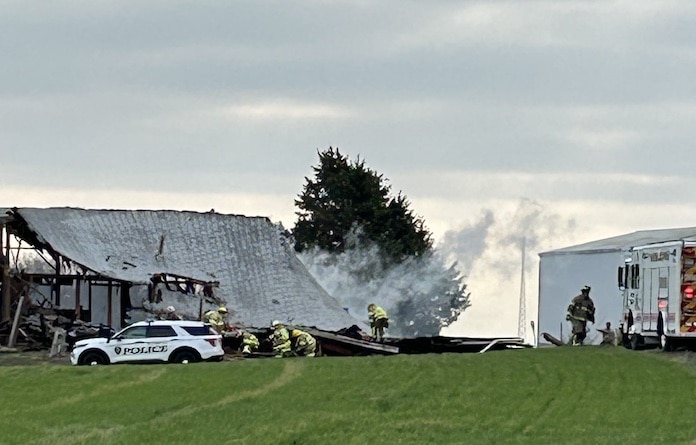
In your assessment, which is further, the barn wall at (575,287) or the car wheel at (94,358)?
the barn wall at (575,287)

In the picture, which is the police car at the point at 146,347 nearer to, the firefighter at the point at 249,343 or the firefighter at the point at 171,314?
the firefighter at the point at 249,343

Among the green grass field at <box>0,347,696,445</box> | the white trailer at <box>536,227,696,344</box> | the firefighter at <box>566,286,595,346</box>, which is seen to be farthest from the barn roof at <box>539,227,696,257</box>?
the green grass field at <box>0,347,696,445</box>

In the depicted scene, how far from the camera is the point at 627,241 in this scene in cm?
5969

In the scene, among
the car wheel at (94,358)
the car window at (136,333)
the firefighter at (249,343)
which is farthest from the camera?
the firefighter at (249,343)

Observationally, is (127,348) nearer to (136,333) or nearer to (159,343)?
(136,333)

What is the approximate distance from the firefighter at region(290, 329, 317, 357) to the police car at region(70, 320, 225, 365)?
3.38 m

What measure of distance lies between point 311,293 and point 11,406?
1335 inches

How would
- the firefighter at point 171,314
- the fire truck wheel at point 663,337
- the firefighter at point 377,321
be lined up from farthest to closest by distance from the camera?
1. the firefighter at point 171,314
2. the firefighter at point 377,321
3. the fire truck wheel at point 663,337

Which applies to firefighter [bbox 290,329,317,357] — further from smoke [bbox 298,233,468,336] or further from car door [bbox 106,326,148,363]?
smoke [bbox 298,233,468,336]

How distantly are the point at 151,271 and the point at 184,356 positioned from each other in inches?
617

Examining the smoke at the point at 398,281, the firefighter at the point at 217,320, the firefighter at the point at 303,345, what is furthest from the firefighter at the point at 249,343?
the smoke at the point at 398,281

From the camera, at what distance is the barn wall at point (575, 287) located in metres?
55.6

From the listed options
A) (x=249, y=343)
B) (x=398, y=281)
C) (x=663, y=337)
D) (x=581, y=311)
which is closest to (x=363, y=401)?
(x=663, y=337)

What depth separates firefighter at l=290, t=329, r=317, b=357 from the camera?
4525 cm
